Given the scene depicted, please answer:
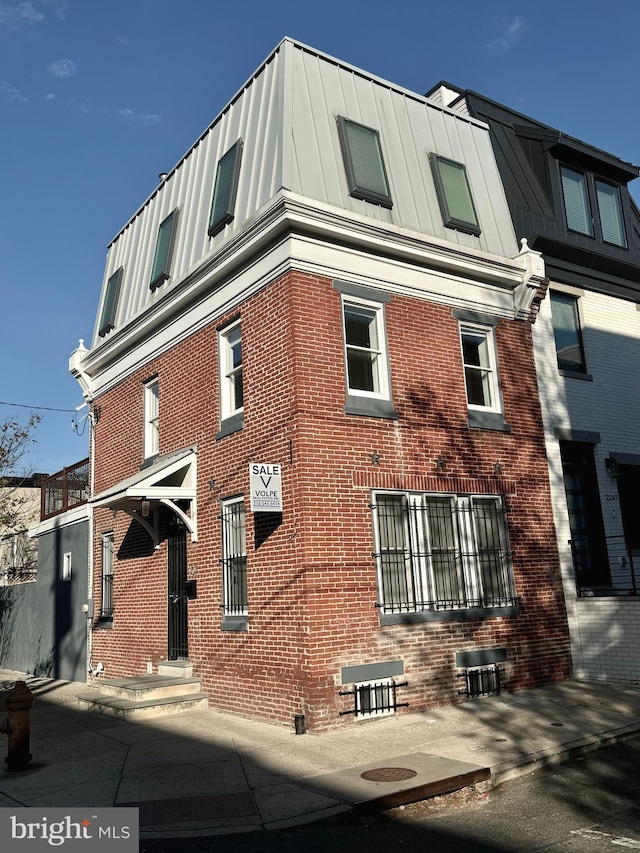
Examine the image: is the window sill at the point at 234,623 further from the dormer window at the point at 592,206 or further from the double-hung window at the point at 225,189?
the dormer window at the point at 592,206

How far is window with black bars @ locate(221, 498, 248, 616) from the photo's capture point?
474 inches

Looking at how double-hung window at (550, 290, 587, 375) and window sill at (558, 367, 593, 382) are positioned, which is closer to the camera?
window sill at (558, 367, 593, 382)

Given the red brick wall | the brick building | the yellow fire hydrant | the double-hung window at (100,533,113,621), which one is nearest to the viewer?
the yellow fire hydrant

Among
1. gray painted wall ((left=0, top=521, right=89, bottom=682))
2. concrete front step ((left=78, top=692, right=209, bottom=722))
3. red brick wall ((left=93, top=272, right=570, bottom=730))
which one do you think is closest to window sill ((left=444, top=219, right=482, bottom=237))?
red brick wall ((left=93, top=272, right=570, bottom=730))

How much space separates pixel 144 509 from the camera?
1430 centimetres

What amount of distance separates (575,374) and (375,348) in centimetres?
472

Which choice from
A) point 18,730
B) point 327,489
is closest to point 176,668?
point 18,730

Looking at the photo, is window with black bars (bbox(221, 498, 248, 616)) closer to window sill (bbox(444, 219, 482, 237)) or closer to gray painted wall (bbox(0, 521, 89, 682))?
window sill (bbox(444, 219, 482, 237))

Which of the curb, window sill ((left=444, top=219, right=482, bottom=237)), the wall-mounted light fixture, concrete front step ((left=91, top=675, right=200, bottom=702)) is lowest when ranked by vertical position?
the curb

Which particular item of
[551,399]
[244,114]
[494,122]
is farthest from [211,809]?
[494,122]

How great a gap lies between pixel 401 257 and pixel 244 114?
3826 millimetres

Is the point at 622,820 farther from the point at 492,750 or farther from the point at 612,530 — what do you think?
the point at 612,530

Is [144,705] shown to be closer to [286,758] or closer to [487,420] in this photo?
[286,758]

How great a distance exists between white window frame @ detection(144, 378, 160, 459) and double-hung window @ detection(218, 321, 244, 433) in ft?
9.14
